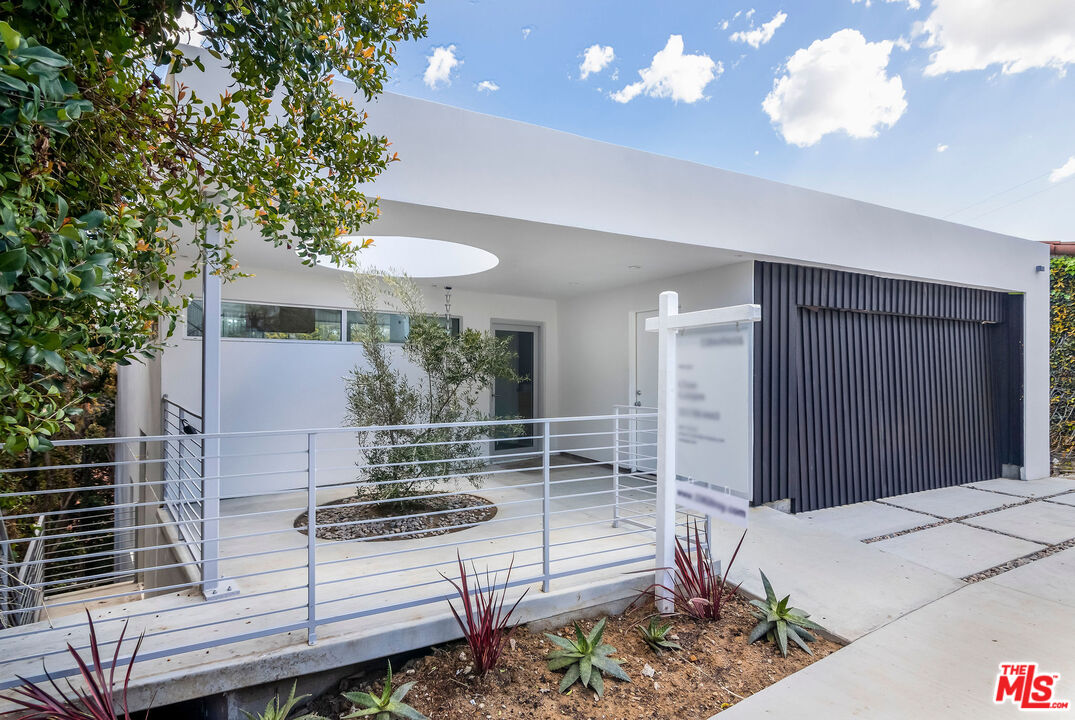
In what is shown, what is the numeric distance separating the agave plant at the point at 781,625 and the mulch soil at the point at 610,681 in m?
0.04

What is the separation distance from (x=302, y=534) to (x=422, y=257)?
3.28 metres

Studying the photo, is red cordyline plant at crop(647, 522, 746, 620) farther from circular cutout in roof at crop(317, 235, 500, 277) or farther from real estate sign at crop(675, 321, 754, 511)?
circular cutout in roof at crop(317, 235, 500, 277)

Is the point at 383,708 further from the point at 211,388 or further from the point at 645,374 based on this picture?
the point at 645,374

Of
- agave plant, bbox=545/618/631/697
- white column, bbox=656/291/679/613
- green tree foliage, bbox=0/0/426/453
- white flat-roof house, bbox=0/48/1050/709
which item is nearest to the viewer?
green tree foliage, bbox=0/0/426/453

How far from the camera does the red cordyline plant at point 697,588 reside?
283 cm

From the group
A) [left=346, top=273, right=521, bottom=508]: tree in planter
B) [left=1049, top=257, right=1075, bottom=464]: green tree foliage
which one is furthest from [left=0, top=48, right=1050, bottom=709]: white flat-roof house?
[left=1049, top=257, right=1075, bottom=464]: green tree foliage

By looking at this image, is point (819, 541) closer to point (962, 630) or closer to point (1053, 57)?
point (962, 630)

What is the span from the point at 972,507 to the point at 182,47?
312 inches

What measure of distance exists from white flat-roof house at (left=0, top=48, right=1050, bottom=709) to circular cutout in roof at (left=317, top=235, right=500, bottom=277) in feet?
0.09

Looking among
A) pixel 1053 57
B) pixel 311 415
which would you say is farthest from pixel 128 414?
pixel 1053 57

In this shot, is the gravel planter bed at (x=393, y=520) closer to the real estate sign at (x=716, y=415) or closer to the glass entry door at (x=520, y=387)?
the real estate sign at (x=716, y=415)

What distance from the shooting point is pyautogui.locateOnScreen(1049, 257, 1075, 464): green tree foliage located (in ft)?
26.1

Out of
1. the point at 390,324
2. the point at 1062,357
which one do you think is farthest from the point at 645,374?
the point at 1062,357

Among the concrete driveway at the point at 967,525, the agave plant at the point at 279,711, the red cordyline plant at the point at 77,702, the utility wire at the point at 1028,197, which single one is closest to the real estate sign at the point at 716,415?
the agave plant at the point at 279,711
